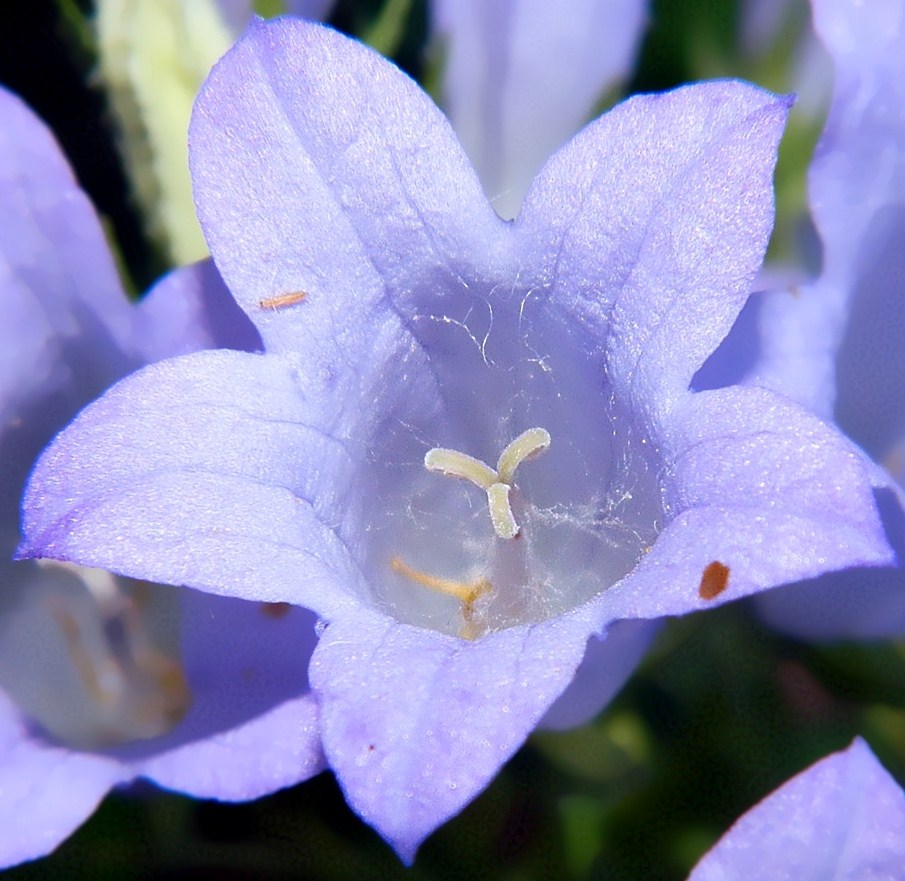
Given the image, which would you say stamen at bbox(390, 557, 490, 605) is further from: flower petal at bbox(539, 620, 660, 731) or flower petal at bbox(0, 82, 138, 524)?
flower petal at bbox(0, 82, 138, 524)

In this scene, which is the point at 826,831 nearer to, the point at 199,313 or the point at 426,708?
the point at 426,708

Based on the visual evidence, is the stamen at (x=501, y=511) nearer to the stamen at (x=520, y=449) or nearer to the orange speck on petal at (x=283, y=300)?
the stamen at (x=520, y=449)

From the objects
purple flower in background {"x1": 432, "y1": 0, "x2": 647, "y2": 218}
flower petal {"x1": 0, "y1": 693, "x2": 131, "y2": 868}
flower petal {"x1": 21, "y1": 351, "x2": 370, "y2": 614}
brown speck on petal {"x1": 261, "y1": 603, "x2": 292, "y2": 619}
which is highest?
purple flower in background {"x1": 432, "y1": 0, "x2": 647, "y2": 218}

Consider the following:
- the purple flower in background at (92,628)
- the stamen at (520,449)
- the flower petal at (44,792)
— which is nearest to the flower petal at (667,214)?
the stamen at (520,449)

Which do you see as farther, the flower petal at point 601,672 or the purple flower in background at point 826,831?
the flower petal at point 601,672

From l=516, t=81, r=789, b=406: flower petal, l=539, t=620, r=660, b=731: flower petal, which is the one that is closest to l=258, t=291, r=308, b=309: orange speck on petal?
l=516, t=81, r=789, b=406: flower petal

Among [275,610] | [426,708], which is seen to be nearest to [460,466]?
[275,610]
